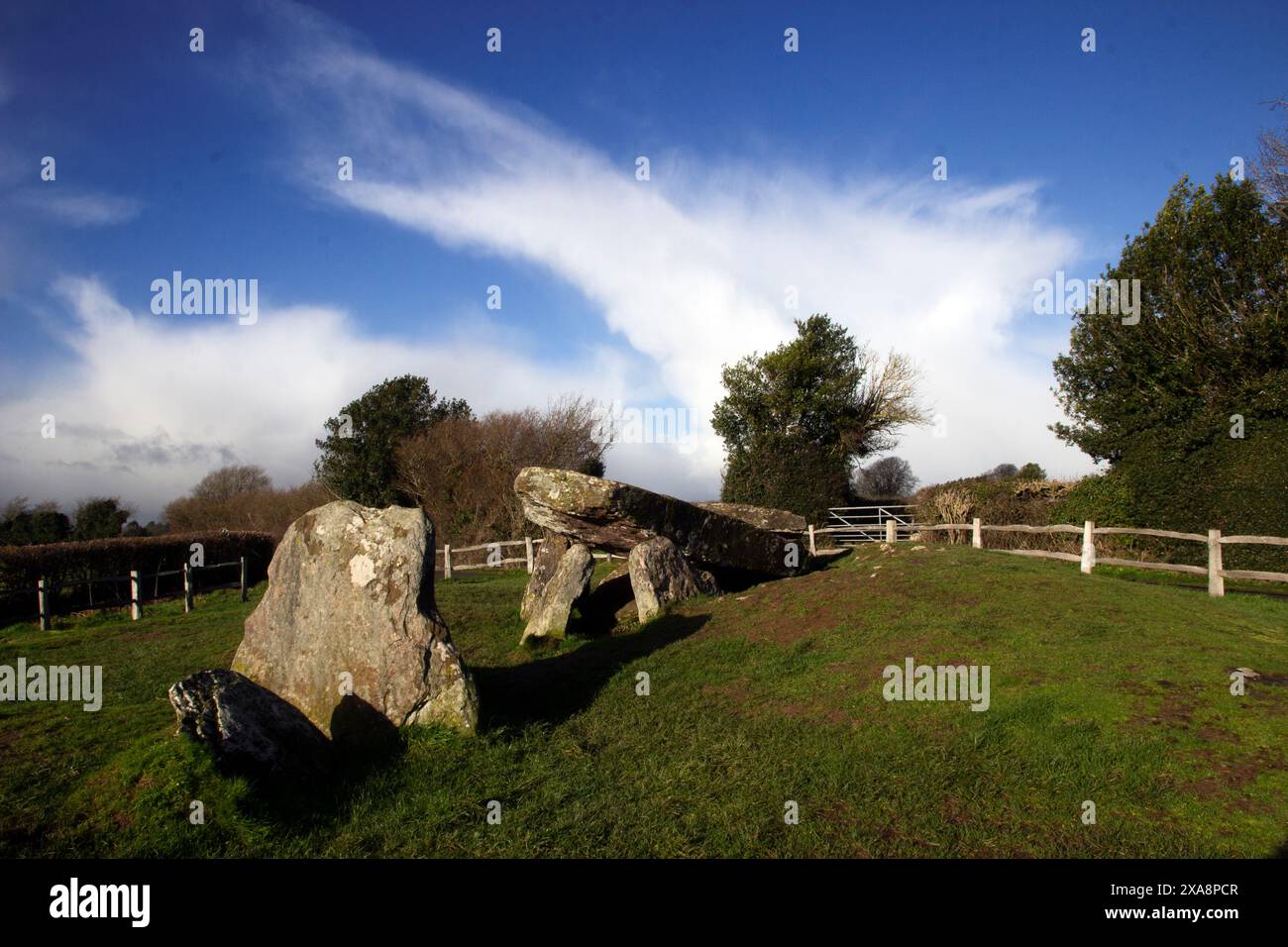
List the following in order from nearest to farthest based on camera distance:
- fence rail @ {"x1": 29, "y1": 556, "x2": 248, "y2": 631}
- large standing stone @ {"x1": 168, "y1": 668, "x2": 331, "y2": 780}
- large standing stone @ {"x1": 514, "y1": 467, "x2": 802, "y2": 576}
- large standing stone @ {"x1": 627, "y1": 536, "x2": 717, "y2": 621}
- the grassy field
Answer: the grassy field
large standing stone @ {"x1": 168, "y1": 668, "x2": 331, "y2": 780}
large standing stone @ {"x1": 627, "y1": 536, "x2": 717, "y2": 621}
large standing stone @ {"x1": 514, "y1": 467, "x2": 802, "y2": 576}
fence rail @ {"x1": 29, "y1": 556, "x2": 248, "y2": 631}

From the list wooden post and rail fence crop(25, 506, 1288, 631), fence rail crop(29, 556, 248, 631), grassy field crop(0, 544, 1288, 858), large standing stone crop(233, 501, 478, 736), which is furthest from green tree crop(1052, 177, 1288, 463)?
fence rail crop(29, 556, 248, 631)

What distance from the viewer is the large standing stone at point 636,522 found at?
12.5 meters

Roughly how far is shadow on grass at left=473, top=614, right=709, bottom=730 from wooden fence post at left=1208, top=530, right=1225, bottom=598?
9.33 meters

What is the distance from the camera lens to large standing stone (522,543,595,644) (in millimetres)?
11508

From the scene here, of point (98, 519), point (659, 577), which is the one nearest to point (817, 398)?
point (659, 577)

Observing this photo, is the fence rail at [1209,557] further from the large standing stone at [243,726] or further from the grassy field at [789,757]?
the large standing stone at [243,726]

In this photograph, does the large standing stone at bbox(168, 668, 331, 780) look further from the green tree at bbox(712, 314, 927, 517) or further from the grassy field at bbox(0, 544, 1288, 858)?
the green tree at bbox(712, 314, 927, 517)

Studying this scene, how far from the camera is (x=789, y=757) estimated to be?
613cm

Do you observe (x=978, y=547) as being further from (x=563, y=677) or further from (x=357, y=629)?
(x=357, y=629)

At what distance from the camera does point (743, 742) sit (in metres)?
6.50

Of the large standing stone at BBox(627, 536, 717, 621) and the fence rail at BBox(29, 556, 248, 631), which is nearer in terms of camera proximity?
the large standing stone at BBox(627, 536, 717, 621)
